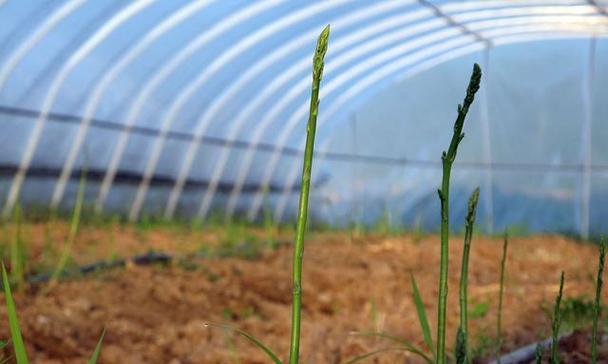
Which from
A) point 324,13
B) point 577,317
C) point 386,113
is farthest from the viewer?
point 386,113

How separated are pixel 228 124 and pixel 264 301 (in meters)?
7.53

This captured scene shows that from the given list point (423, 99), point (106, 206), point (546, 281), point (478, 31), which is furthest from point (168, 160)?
point (423, 99)

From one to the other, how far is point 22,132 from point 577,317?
23.4 feet

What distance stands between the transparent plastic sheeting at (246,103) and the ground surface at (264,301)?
115 centimetres

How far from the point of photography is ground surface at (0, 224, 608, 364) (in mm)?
3328

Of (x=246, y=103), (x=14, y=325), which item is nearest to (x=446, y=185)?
(x=14, y=325)

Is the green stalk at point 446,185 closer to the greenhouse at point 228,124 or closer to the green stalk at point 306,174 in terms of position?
the green stalk at point 306,174

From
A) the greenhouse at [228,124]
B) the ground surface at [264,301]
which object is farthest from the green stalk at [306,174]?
the greenhouse at [228,124]

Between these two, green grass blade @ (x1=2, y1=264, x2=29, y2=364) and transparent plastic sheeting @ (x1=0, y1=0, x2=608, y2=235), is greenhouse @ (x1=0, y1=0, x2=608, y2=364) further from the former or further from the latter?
green grass blade @ (x1=2, y1=264, x2=29, y2=364)

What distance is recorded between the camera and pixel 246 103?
1211cm

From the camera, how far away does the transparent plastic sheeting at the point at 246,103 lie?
903 centimetres

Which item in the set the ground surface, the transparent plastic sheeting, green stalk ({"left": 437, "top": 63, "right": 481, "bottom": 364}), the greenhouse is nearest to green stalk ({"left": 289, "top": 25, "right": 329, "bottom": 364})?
green stalk ({"left": 437, "top": 63, "right": 481, "bottom": 364})

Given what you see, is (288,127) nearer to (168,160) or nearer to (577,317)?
(168,160)

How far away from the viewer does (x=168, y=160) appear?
11531 millimetres
